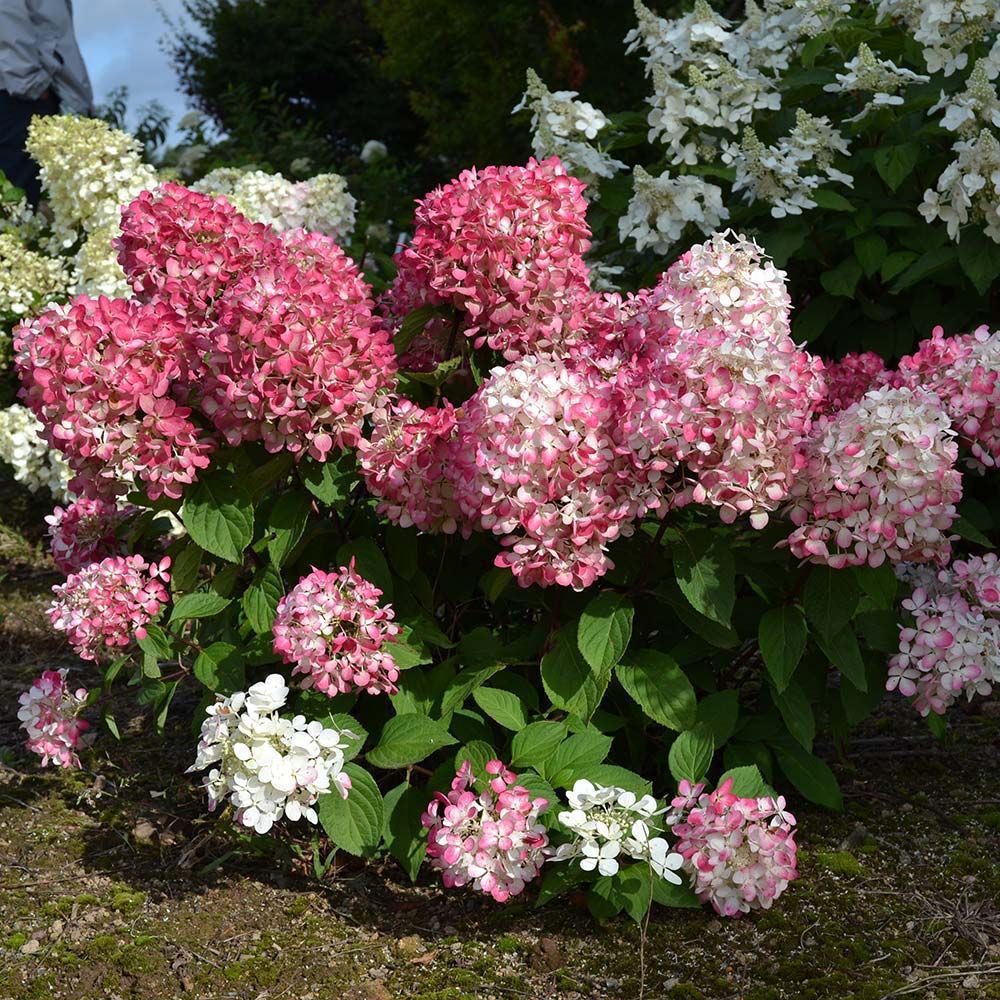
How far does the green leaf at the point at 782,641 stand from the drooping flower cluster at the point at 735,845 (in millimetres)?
210

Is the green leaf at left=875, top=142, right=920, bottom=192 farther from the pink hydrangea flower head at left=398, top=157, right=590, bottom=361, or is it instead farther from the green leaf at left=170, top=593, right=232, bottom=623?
the green leaf at left=170, top=593, right=232, bottom=623

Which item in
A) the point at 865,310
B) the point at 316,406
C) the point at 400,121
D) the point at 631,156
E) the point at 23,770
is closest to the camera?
the point at 316,406

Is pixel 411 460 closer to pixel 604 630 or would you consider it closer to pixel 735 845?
pixel 604 630

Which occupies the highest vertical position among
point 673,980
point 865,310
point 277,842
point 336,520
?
point 865,310

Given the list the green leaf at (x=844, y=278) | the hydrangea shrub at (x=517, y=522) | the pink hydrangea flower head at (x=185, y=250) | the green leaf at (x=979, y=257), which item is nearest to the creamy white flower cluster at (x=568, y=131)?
the green leaf at (x=844, y=278)

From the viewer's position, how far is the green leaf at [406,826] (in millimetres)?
2365

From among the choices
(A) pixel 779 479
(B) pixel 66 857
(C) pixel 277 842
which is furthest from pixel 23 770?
(A) pixel 779 479

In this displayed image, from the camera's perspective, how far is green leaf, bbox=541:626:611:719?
2.22 meters

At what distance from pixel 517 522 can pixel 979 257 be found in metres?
1.69

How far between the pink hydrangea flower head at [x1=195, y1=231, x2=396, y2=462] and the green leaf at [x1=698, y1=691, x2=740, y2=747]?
0.81 metres

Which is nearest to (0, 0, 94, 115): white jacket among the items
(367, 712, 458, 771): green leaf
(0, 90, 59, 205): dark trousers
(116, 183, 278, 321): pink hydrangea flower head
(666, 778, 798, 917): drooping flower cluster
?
(0, 90, 59, 205): dark trousers

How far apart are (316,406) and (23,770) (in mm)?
1499

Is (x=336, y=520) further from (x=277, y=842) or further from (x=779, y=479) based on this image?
(x=779, y=479)

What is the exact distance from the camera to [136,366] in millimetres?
2217
